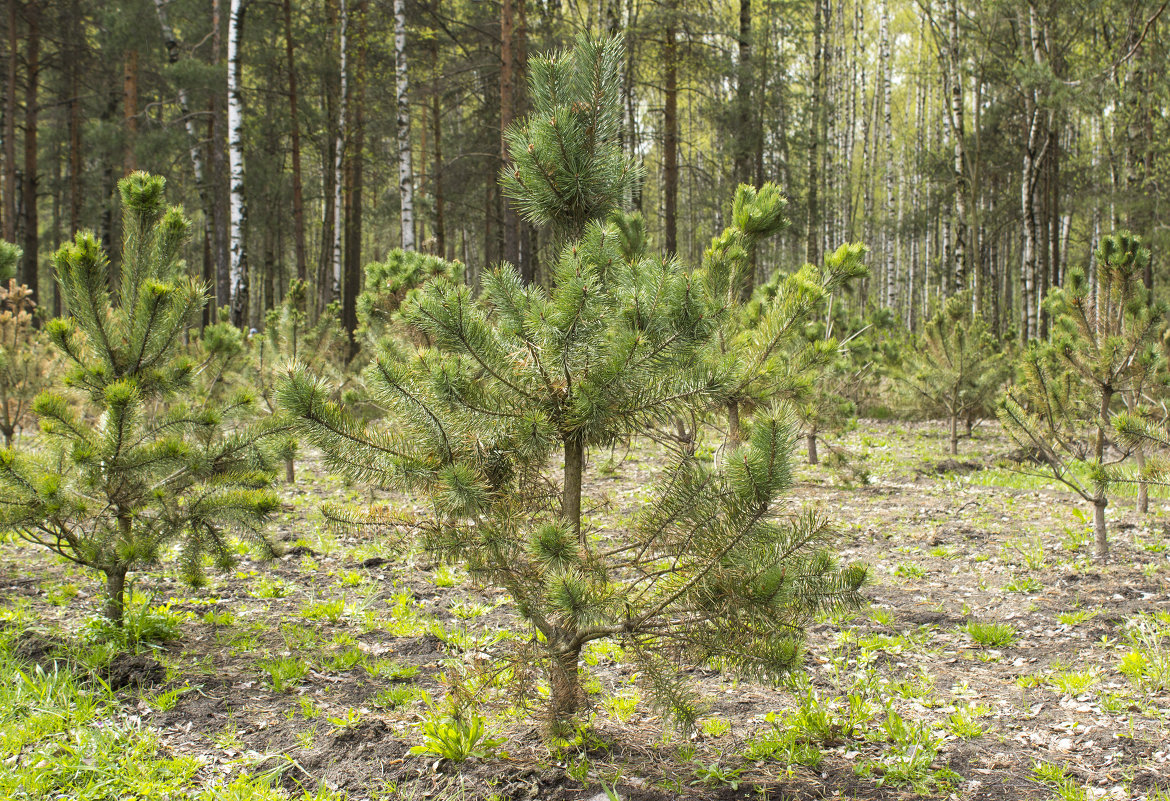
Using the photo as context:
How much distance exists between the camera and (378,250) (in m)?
36.6

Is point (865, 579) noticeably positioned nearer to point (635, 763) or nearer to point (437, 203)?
point (635, 763)

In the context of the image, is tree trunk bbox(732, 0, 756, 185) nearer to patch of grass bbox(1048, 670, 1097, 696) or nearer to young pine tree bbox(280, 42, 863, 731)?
patch of grass bbox(1048, 670, 1097, 696)

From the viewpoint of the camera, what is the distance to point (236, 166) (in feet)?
38.8

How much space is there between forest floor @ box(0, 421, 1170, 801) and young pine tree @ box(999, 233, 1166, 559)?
96 cm

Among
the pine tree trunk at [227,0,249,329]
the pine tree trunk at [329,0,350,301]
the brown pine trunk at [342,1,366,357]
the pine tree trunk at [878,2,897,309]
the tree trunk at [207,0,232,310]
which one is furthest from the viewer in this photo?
the pine tree trunk at [878,2,897,309]

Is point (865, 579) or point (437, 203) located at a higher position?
point (437, 203)

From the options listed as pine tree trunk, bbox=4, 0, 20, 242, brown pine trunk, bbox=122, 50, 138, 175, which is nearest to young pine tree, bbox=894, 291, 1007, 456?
brown pine trunk, bbox=122, 50, 138, 175

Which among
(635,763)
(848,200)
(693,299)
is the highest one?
(848,200)

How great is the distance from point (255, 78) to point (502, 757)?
22.6 m

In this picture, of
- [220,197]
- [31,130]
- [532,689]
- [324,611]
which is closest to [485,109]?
[220,197]

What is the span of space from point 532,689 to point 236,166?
11.5 m

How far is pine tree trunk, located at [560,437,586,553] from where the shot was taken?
2.73 meters

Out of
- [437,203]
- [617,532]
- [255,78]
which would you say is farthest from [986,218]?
[255,78]

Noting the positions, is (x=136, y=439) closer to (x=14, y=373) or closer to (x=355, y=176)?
(x=14, y=373)
